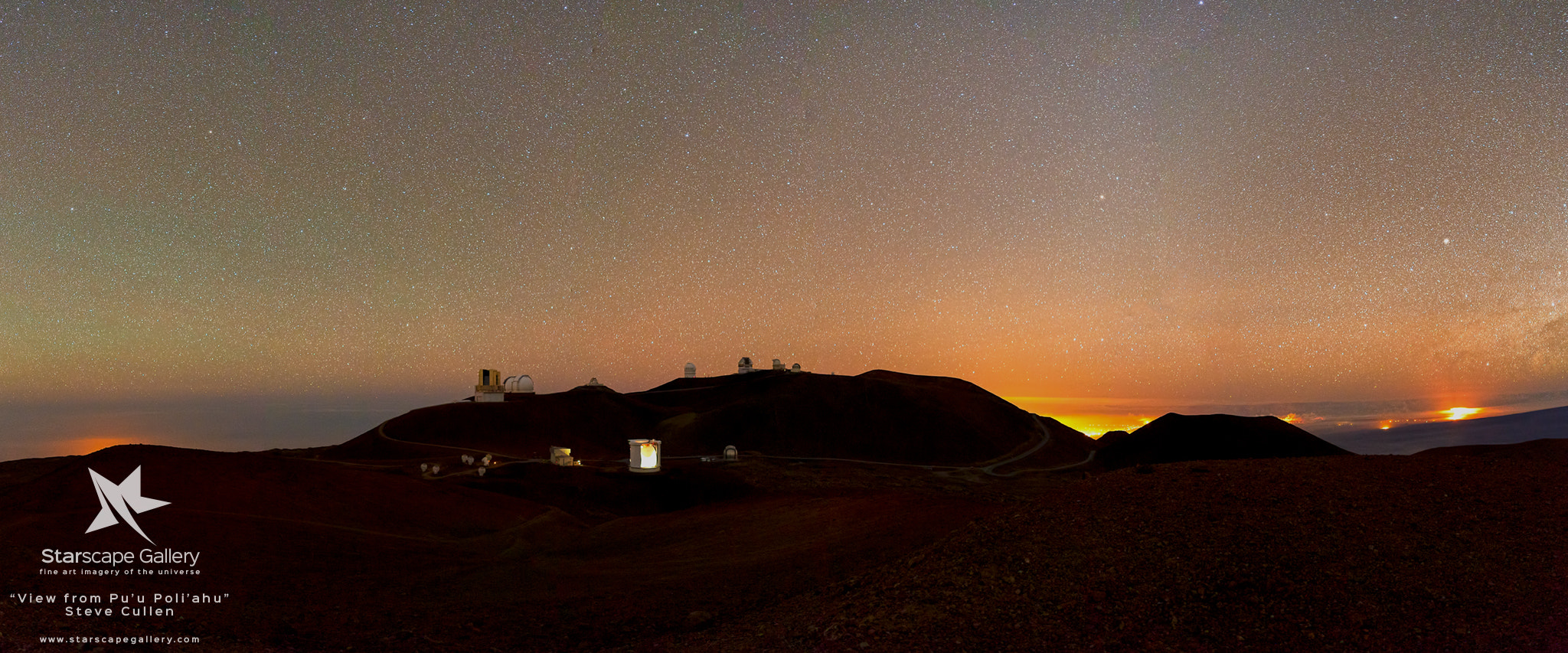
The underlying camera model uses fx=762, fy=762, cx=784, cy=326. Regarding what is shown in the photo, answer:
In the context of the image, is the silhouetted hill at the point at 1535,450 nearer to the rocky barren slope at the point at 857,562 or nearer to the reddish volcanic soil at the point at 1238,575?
the rocky barren slope at the point at 857,562

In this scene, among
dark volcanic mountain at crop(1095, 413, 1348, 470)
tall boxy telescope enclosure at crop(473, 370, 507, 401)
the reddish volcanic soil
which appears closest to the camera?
the reddish volcanic soil

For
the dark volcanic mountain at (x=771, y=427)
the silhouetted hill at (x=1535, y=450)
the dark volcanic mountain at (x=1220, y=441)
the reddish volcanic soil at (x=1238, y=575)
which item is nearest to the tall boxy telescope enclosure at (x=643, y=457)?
the dark volcanic mountain at (x=771, y=427)

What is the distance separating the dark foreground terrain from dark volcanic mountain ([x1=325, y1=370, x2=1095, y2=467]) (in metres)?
41.3

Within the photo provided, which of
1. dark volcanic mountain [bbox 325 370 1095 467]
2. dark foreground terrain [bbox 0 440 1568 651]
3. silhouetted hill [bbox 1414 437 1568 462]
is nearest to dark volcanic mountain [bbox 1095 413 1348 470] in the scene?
dark volcanic mountain [bbox 325 370 1095 467]

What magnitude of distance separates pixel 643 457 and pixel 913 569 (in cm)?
3605

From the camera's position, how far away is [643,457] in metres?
48.2

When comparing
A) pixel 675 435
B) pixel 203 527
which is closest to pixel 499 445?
pixel 675 435

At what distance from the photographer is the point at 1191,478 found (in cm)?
1559

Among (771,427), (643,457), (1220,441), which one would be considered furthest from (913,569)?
(771,427)

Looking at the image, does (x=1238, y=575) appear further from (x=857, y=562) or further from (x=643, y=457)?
(x=643, y=457)

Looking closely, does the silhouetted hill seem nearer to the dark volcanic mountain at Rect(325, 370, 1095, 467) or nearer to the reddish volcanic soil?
the reddish volcanic soil

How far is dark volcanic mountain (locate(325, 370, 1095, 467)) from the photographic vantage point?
67.6m

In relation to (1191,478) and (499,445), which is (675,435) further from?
(1191,478)

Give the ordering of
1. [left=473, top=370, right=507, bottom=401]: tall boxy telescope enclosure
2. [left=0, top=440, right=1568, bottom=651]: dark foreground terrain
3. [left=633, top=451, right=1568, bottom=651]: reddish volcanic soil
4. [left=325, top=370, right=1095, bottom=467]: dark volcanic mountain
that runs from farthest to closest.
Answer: [left=473, top=370, right=507, bottom=401]: tall boxy telescope enclosure, [left=325, top=370, right=1095, bottom=467]: dark volcanic mountain, [left=0, top=440, right=1568, bottom=651]: dark foreground terrain, [left=633, top=451, right=1568, bottom=651]: reddish volcanic soil
